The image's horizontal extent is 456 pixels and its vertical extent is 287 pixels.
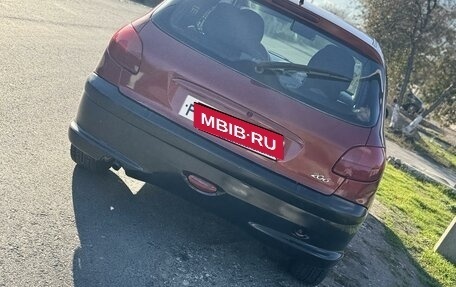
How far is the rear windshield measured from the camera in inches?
118

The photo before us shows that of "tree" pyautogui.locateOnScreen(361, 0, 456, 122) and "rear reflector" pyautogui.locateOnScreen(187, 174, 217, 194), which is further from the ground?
"tree" pyautogui.locateOnScreen(361, 0, 456, 122)

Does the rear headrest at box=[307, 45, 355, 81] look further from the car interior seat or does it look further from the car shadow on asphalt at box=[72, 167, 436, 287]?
the car shadow on asphalt at box=[72, 167, 436, 287]

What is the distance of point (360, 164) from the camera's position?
2936 millimetres

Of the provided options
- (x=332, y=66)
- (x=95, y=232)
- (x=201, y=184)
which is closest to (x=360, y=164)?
(x=332, y=66)

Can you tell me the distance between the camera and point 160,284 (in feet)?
9.57

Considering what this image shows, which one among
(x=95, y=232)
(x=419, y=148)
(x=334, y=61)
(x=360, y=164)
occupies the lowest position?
(x=419, y=148)

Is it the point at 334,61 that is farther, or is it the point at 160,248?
the point at 160,248

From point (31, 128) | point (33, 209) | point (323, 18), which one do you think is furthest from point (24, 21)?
point (323, 18)

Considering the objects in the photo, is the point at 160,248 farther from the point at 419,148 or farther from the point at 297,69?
the point at 419,148

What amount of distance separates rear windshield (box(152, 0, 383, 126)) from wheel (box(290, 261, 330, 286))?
1.14 m

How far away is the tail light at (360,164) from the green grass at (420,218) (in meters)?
2.63

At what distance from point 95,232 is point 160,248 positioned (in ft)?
1.48

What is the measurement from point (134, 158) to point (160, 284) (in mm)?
823

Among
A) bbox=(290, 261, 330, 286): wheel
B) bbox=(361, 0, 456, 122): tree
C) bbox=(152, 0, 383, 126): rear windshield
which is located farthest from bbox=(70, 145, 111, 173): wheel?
bbox=(361, 0, 456, 122): tree
